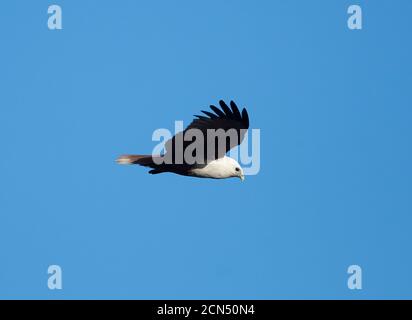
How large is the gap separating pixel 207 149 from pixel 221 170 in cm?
51

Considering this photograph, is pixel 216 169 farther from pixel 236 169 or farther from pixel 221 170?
pixel 236 169

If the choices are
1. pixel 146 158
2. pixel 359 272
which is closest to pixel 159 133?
pixel 146 158

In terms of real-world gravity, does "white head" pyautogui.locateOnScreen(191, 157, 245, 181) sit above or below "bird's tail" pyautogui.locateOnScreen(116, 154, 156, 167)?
below

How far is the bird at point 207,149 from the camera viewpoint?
2066cm

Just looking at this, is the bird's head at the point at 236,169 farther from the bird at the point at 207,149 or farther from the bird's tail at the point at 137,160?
the bird's tail at the point at 137,160

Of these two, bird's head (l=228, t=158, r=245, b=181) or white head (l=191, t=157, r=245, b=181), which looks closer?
white head (l=191, t=157, r=245, b=181)

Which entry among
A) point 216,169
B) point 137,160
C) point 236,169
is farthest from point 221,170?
point 137,160

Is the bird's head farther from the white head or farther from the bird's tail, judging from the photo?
the bird's tail

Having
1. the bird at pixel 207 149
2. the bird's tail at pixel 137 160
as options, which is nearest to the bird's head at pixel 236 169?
the bird at pixel 207 149

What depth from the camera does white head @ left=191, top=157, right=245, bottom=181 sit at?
2141 cm

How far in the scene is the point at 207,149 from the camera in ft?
69.7

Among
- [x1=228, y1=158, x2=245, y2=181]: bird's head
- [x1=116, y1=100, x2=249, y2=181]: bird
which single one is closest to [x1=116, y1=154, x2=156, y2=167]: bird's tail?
[x1=116, y1=100, x2=249, y2=181]: bird
